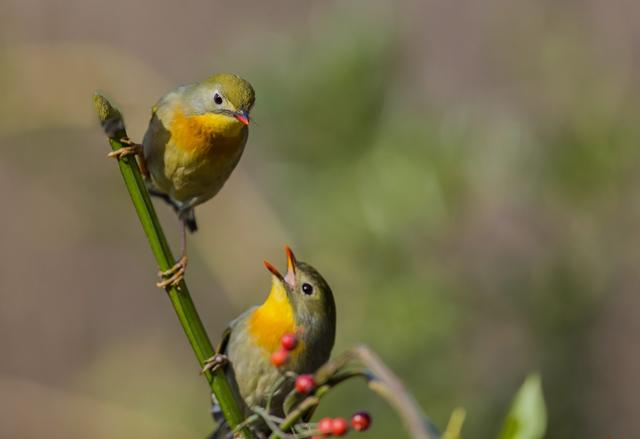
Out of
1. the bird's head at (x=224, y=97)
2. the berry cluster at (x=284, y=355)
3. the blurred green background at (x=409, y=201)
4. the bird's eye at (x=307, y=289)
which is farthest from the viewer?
the blurred green background at (x=409, y=201)

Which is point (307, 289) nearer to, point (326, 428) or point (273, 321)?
point (273, 321)

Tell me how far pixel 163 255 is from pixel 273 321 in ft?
5.52

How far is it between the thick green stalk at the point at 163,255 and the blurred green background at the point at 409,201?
2757 millimetres

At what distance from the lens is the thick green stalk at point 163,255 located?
1.69m

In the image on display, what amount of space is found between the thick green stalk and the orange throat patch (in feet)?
4.98

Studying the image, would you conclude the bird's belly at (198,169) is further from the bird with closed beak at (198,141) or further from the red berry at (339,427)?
the red berry at (339,427)

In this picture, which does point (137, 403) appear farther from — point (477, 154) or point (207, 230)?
point (477, 154)

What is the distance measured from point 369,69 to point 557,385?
1805 mm

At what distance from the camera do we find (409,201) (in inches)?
180

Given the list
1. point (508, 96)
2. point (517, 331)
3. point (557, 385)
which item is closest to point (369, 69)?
point (517, 331)

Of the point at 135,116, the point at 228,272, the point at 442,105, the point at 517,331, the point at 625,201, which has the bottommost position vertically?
the point at 517,331

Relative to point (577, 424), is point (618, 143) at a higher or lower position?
higher

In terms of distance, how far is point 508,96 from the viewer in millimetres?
6578

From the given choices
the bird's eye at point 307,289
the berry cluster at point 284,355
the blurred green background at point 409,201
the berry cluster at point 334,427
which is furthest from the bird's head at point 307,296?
the berry cluster at point 334,427
